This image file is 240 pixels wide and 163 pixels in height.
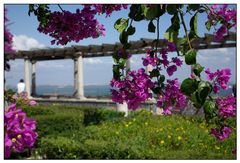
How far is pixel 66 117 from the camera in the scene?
27.4 ft

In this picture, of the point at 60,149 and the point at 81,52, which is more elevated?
the point at 81,52

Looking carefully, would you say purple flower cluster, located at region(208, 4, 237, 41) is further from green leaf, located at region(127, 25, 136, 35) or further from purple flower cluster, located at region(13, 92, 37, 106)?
purple flower cluster, located at region(13, 92, 37, 106)

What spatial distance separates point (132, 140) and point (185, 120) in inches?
118

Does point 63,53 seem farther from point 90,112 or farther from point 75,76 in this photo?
point 90,112

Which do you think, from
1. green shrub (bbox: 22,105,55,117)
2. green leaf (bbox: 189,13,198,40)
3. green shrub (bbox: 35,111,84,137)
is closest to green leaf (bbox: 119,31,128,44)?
green leaf (bbox: 189,13,198,40)

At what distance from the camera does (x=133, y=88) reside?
1680 mm

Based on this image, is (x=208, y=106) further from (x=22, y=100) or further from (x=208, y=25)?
(x=22, y=100)

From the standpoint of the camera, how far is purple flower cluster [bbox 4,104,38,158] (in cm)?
110

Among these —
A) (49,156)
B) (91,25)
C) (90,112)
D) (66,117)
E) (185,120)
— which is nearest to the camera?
(91,25)

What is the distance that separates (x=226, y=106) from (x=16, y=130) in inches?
43.4

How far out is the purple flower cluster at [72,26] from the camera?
78.2 inches

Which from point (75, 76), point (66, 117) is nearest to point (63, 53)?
point (75, 76)

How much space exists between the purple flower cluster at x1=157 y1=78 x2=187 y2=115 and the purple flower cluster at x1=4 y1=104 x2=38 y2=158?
74 centimetres

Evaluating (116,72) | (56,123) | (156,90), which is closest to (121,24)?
(116,72)
